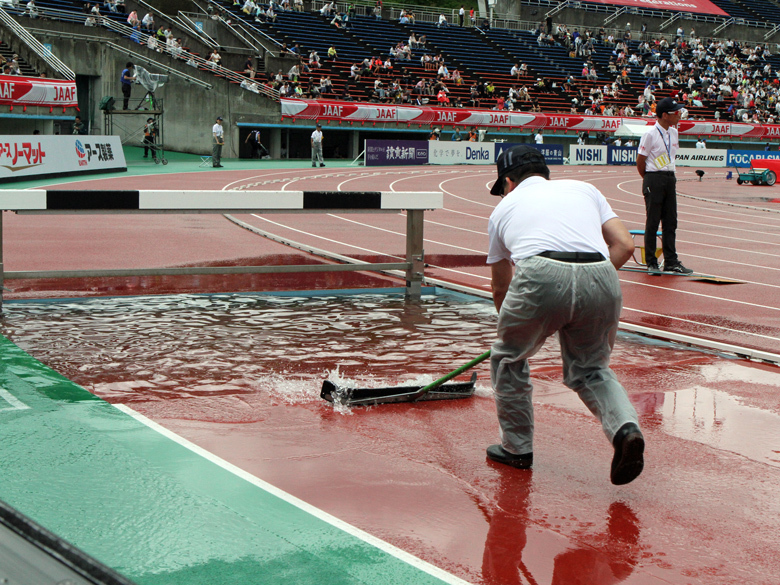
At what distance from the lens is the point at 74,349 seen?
664cm

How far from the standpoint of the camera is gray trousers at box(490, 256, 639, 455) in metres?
3.83

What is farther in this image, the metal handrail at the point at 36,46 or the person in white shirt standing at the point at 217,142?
the metal handrail at the point at 36,46

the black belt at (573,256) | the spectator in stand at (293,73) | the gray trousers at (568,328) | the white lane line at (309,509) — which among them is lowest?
the white lane line at (309,509)

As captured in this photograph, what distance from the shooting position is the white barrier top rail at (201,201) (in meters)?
7.64

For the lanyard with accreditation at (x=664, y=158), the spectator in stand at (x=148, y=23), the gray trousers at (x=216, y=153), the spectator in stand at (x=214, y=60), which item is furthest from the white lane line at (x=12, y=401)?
the spectator in stand at (x=148, y=23)

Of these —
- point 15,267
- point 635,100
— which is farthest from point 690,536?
point 635,100

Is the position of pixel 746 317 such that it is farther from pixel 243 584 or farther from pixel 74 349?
pixel 243 584

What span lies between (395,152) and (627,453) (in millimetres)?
40282

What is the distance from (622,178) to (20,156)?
81.3ft

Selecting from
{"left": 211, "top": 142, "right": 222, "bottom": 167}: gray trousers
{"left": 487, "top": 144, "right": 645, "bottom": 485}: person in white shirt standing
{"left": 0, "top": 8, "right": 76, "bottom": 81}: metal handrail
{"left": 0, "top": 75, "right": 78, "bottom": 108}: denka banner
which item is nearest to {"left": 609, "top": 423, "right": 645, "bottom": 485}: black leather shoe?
{"left": 487, "top": 144, "right": 645, "bottom": 485}: person in white shirt standing

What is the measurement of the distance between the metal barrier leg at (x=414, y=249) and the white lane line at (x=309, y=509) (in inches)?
186

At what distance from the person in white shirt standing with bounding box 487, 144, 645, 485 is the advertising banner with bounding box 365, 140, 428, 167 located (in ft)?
125

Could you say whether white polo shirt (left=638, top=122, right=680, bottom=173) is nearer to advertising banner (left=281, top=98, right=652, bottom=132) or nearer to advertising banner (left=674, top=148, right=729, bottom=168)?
advertising banner (left=281, top=98, right=652, bottom=132)

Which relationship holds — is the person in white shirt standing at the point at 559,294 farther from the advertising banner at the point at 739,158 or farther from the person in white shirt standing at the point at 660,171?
the advertising banner at the point at 739,158
